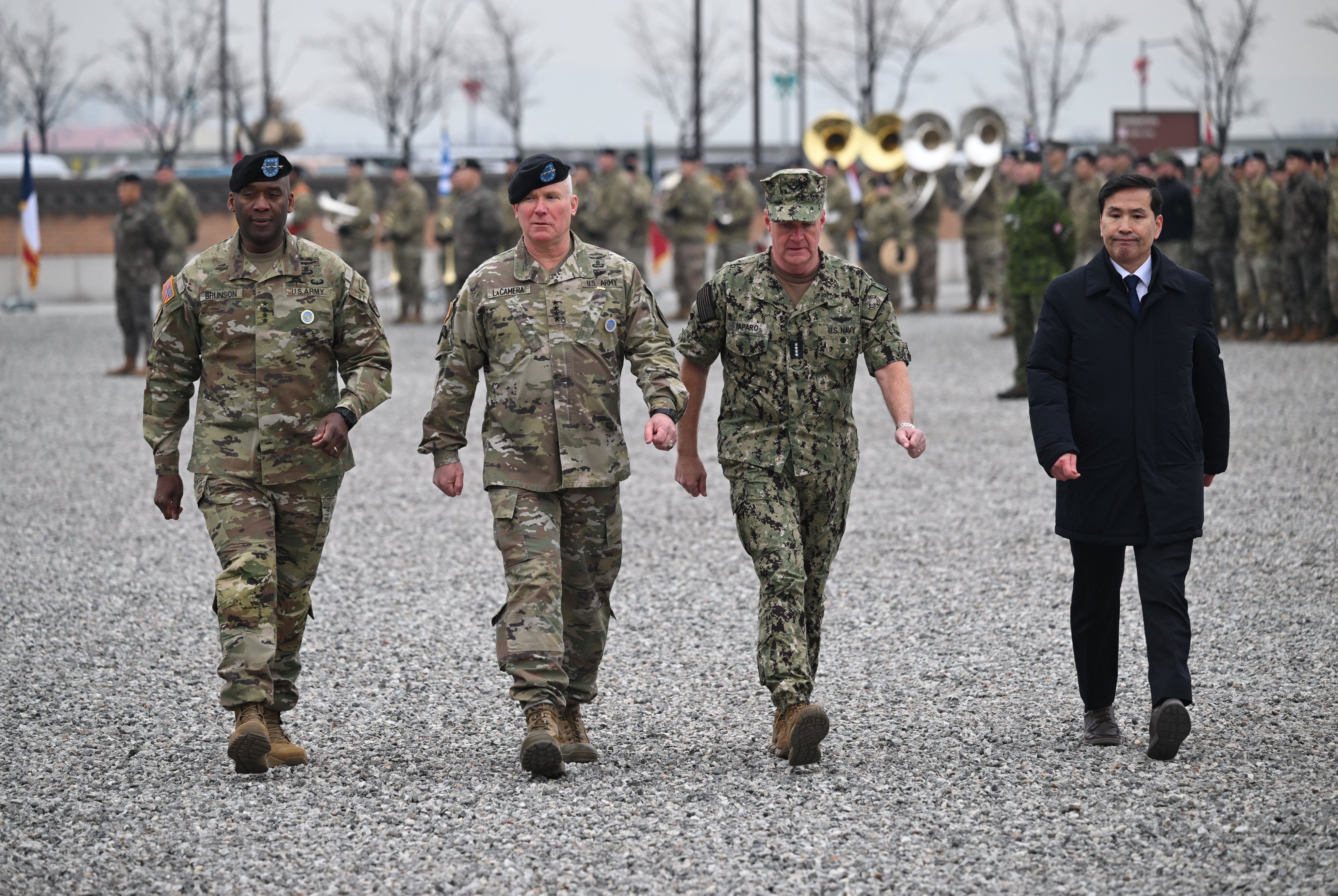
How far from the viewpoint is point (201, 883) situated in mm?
4172

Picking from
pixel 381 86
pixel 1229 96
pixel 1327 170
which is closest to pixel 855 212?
pixel 1327 170

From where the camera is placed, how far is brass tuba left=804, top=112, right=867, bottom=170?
28062mm

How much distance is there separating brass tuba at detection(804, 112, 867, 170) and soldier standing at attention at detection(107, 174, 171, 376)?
522 inches

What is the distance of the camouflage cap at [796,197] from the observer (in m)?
5.25

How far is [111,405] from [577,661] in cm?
1168

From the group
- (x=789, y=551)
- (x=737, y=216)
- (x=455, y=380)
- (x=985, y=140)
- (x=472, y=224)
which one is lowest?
(x=789, y=551)

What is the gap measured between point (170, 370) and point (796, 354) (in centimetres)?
207

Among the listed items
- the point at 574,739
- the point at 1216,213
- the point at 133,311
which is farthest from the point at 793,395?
the point at 1216,213

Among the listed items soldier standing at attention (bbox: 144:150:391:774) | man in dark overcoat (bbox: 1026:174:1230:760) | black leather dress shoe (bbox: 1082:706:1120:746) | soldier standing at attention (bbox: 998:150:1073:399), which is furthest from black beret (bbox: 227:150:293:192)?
soldier standing at attention (bbox: 998:150:1073:399)

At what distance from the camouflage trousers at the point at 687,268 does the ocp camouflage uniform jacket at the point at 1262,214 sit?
748 cm

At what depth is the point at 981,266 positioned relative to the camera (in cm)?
2538

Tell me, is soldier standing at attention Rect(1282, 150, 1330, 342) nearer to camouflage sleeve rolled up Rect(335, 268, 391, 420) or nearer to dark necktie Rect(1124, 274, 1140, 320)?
dark necktie Rect(1124, 274, 1140, 320)

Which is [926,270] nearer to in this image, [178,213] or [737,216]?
[737,216]

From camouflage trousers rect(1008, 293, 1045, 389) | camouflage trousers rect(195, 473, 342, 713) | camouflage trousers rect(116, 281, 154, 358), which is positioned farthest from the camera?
camouflage trousers rect(116, 281, 154, 358)
